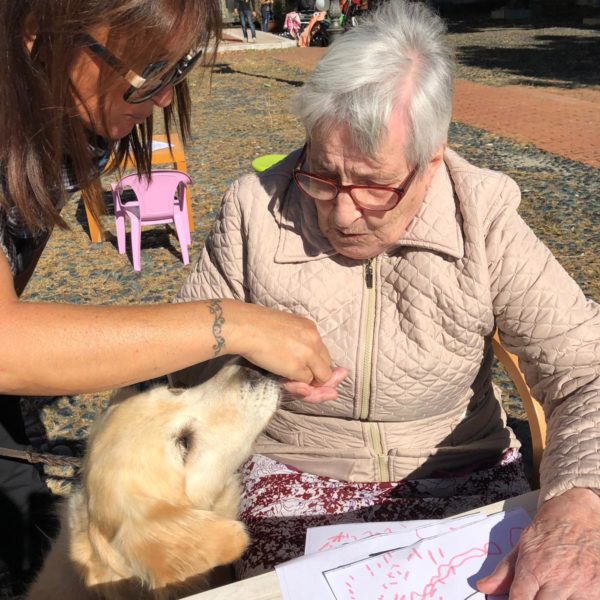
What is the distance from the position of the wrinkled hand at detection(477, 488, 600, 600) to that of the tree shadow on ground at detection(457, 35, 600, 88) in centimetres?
1363

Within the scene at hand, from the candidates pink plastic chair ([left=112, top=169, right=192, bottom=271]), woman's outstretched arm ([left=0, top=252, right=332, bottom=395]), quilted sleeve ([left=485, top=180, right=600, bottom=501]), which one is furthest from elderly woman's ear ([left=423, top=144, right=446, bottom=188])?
pink plastic chair ([left=112, top=169, right=192, bottom=271])

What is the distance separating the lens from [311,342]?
164 centimetres

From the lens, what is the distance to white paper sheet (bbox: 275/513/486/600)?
117 centimetres

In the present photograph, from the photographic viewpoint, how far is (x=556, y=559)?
4.14 feet

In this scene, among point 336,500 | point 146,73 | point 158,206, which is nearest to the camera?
point 146,73

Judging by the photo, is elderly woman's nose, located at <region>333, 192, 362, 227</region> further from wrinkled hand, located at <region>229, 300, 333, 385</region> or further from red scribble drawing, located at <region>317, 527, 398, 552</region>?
red scribble drawing, located at <region>317, 527, 398, 552</region>

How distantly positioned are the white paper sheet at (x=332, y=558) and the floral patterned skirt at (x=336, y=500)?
22.7 inches

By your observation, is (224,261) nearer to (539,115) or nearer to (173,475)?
(173,475)

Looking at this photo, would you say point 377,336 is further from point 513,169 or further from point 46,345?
point 513,169

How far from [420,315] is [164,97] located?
97 centimetres

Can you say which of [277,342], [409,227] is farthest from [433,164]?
[277,342]

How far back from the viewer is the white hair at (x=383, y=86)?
1603mm

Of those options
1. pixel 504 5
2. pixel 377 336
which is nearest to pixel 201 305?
pixel 377 336

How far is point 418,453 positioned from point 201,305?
925mm
